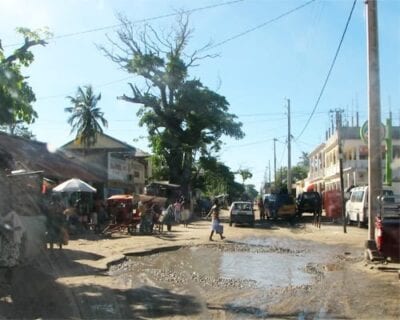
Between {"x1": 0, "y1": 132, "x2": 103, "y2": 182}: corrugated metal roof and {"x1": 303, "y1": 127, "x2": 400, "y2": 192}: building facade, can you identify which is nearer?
{"x1": 0, "y1": 132, "x2": 103, "y2": 182}: corrugated metal roof

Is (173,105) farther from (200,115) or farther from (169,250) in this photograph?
(169,250)

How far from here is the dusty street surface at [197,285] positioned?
9148 mm

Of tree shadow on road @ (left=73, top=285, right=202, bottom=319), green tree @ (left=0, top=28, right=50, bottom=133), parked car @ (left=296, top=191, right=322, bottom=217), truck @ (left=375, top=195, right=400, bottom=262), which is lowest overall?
tree shadow on road @ (left=73, top=285, right=202, bottom=319)

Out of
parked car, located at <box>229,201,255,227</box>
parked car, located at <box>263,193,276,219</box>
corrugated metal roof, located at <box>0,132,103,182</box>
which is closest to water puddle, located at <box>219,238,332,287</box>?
corrugated metal roof, located at <box>0,132,103,182</box>

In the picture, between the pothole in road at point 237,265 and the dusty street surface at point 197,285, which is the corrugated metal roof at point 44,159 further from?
the pothole in road at point 237,265

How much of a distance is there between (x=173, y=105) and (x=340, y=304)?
142 feet

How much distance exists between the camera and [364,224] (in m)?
31.9

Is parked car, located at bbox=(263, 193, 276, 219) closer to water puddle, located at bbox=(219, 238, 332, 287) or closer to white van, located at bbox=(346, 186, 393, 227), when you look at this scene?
white van, located at bbox=(346, 186, 393, 227)

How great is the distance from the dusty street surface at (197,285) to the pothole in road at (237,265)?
0.08 ft

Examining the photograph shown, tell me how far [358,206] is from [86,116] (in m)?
36.7

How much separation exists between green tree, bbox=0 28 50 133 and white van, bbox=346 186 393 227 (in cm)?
2172

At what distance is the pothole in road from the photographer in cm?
1271

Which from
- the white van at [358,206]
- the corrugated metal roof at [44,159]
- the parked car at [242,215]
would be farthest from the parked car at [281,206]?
the corrugated metal roof at [44,159]

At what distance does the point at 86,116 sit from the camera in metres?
61.5
